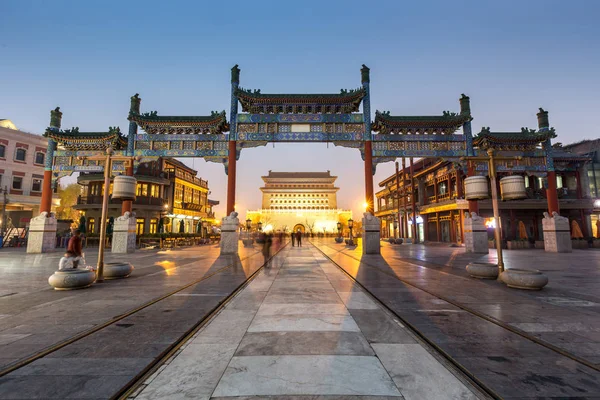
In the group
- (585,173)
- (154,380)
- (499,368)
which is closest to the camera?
(154,380)

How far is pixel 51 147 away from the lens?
19234mm

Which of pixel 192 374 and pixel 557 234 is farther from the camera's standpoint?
pixel 557 234

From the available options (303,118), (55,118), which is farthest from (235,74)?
(55,118)

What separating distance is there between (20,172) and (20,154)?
2419mm

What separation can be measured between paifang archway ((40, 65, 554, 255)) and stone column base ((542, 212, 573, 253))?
6.75 m

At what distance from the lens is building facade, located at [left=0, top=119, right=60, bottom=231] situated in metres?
35.2

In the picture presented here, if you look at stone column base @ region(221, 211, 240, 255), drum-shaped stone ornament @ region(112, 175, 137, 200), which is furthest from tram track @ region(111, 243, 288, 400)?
stone column base @ region(221, 211, 240, 255)

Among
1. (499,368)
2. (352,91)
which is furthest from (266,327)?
(352,91)

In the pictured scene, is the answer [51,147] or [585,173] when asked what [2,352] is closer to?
[51,147]

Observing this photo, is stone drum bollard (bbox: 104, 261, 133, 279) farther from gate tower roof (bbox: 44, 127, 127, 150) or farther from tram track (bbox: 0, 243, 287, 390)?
gate tower roof (bbox: 44, 127, 127, 150)

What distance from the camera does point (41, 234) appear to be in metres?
18.1

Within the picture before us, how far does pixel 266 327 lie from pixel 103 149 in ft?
68.5

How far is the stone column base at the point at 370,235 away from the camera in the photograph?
54.7ft

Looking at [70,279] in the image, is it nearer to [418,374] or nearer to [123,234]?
[418,374]
